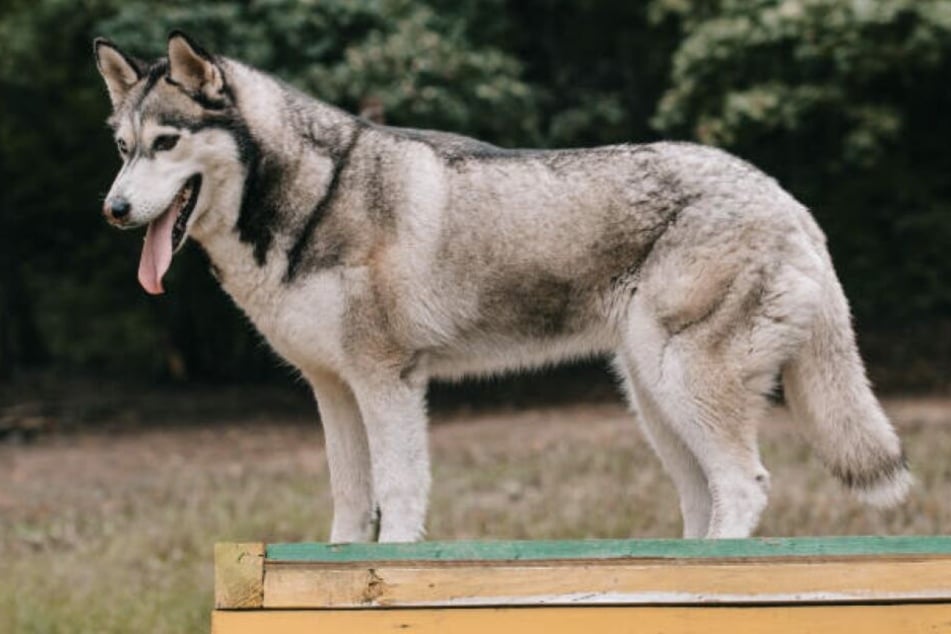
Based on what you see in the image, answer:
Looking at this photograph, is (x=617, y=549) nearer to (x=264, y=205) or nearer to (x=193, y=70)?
(x=264, y=205)

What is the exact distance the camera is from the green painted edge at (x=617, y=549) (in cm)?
350

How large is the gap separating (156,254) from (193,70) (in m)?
0.65

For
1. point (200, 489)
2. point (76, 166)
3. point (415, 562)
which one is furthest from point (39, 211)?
point (415, 562)

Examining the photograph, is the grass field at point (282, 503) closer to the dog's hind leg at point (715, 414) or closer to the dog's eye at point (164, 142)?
A: the dog's hind leg at point (715, 414)

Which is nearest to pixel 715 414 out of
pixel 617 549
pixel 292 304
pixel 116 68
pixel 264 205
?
pixel 617 549

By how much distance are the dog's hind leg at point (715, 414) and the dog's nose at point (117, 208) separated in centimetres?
175

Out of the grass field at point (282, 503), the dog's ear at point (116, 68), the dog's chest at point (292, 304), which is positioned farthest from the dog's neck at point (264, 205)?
the grass field at point (282, 503)

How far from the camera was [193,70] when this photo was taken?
4762 millimetres

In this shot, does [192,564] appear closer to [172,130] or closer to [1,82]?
[172,130]

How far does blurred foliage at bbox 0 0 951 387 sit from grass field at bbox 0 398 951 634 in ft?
7.24

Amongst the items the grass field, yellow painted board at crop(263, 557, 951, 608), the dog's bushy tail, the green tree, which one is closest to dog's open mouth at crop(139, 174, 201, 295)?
yellow painted board at crop(263, 557, 951, 608)

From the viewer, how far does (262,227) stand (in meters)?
4.92

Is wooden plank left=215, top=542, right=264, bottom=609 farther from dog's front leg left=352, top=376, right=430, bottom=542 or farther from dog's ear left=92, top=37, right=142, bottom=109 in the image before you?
dog's ear left=92, top=37, right=142, bottom=109

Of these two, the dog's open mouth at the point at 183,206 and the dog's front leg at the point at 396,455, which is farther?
the dog's front leg at the point at 396,455
